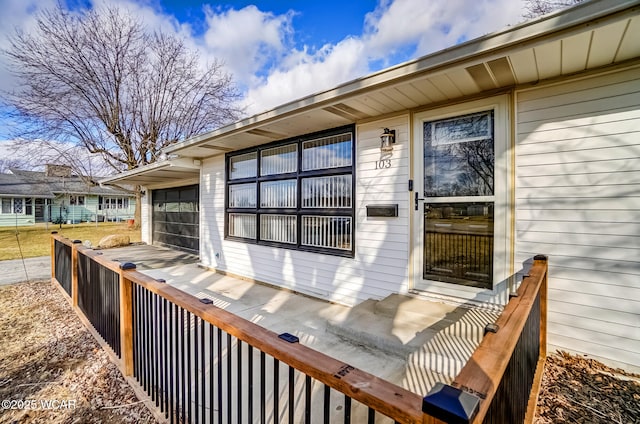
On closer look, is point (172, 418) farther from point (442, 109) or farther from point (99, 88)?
point (99, 88)

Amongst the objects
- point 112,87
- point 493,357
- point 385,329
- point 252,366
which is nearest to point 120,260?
point 385,329

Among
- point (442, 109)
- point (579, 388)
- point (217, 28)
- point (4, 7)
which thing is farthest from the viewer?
point (217, 28)

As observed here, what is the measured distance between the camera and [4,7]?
9414 mm

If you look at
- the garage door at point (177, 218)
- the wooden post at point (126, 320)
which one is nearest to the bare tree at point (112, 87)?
the garage door at point (177, 218)

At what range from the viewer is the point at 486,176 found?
3055 millimetres

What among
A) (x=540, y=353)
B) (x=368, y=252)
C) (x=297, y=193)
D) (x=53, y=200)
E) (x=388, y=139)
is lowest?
(x=540, y=353)

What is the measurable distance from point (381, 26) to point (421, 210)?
28.4ft

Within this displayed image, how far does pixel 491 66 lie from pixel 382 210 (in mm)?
1858

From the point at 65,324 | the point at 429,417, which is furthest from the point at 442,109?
the point at 65,324

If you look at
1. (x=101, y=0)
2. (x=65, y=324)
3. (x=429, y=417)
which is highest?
(x=101, y=0)

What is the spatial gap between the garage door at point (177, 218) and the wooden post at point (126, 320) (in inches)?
238

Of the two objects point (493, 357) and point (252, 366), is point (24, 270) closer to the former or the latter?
point (252, 366)

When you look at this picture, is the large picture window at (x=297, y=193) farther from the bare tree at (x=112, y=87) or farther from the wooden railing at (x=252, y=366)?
the bare tree at (x=112, y=87)

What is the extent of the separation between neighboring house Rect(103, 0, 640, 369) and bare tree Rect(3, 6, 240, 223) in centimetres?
1379
